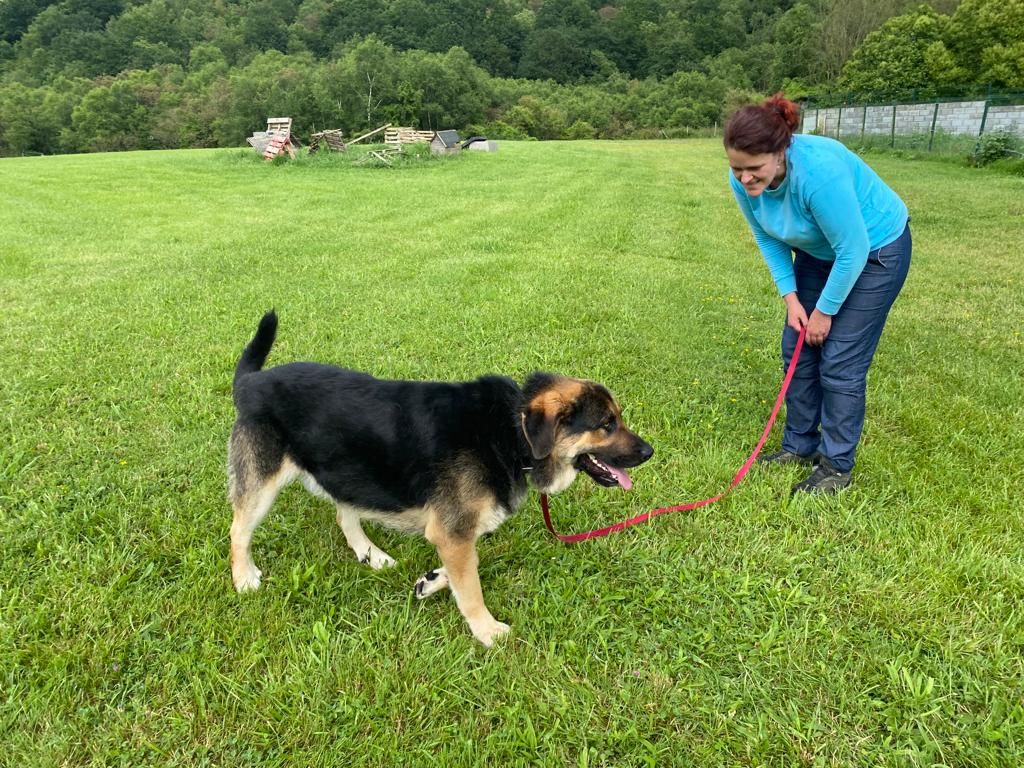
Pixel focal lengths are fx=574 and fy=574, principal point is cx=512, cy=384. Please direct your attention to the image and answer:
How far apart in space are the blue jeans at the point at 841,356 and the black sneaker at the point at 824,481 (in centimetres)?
5

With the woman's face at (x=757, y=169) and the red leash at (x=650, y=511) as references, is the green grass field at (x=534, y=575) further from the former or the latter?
the woman's face at (x=757, y=169)

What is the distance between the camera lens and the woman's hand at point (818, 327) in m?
3.79

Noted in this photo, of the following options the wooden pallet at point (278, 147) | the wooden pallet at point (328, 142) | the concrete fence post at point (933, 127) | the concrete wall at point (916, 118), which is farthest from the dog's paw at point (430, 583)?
the concrete fence post at point (933, 127)

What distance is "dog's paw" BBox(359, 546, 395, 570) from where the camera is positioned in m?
3.33

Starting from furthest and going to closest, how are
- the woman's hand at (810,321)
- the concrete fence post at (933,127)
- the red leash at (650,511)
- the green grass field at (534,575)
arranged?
the concrete fence post at (933,127), the woman's hand at (810,321), the red leash at (650,511), the green grass field at (534,575)

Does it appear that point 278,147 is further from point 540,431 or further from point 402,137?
point 540,431

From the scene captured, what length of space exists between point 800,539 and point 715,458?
3.14ft

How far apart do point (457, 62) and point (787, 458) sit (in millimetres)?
72809

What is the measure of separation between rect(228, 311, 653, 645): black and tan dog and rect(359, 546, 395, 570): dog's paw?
342mm

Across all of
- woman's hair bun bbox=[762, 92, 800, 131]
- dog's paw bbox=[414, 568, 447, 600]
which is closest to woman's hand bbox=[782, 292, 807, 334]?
woman's hair bun bbox=[762, 92, 800, 131]

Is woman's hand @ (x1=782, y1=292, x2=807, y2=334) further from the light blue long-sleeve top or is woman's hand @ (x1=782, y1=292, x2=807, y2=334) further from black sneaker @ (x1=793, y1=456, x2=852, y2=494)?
black sneaker @ (x1=793, y1=456, x2=852, y2=494)

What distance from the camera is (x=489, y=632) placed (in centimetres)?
287

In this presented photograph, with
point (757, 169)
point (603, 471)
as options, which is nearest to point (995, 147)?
point (757, 169)

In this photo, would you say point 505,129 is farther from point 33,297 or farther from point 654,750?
point 654,750
